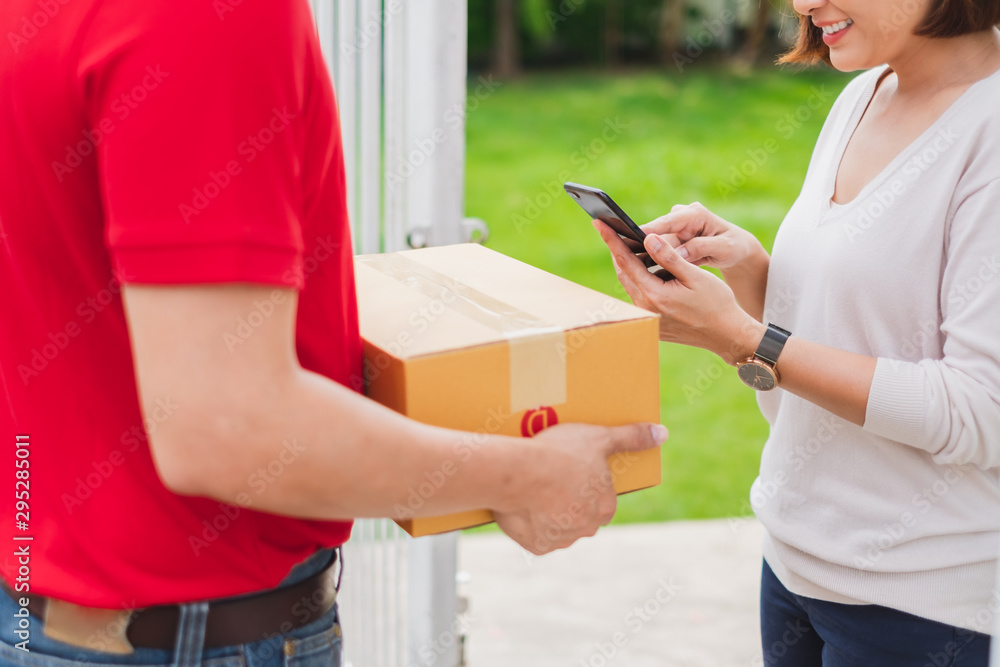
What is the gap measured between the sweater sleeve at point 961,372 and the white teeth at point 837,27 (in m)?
0.31

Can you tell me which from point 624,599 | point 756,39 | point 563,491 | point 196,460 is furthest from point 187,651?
point 756,39

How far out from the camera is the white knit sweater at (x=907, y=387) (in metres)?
1.25

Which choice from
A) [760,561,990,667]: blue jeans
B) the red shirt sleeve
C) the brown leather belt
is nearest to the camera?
the red shirt sleeve

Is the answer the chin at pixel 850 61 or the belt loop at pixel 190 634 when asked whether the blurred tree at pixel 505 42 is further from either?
the belt loop at pixel 190 634

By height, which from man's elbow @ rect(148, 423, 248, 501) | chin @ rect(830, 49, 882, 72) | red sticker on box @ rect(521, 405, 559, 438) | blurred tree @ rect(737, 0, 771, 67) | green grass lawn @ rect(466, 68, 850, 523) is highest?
chin @ rect(830, 49, 882, 72)

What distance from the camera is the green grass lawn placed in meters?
4.36

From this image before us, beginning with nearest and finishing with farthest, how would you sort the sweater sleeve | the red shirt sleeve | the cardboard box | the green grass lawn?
the red shirt sleeve → the cardboard box → the sweater sleeve → the green grass lawn

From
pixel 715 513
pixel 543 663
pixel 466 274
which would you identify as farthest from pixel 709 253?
pixel 715 513

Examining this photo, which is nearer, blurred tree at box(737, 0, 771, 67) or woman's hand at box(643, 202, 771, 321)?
woman's hand at box(643, 202, 771, 321)

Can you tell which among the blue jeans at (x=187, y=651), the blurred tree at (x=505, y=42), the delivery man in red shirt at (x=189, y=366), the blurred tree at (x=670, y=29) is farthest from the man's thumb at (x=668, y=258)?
the blurred tree at (x=670, y=29)

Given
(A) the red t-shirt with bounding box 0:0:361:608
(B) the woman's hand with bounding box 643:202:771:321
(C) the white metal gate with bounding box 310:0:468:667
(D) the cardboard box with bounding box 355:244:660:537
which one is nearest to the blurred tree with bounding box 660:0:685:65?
(C) the white metal gate with bounding box 310:0:468:667

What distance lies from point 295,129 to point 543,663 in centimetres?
223

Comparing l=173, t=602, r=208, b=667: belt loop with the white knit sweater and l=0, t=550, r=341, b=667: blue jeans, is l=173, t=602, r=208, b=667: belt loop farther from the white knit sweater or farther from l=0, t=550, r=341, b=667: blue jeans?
the white knit sweater

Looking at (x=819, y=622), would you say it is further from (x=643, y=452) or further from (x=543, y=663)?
(x=543, y=663)
